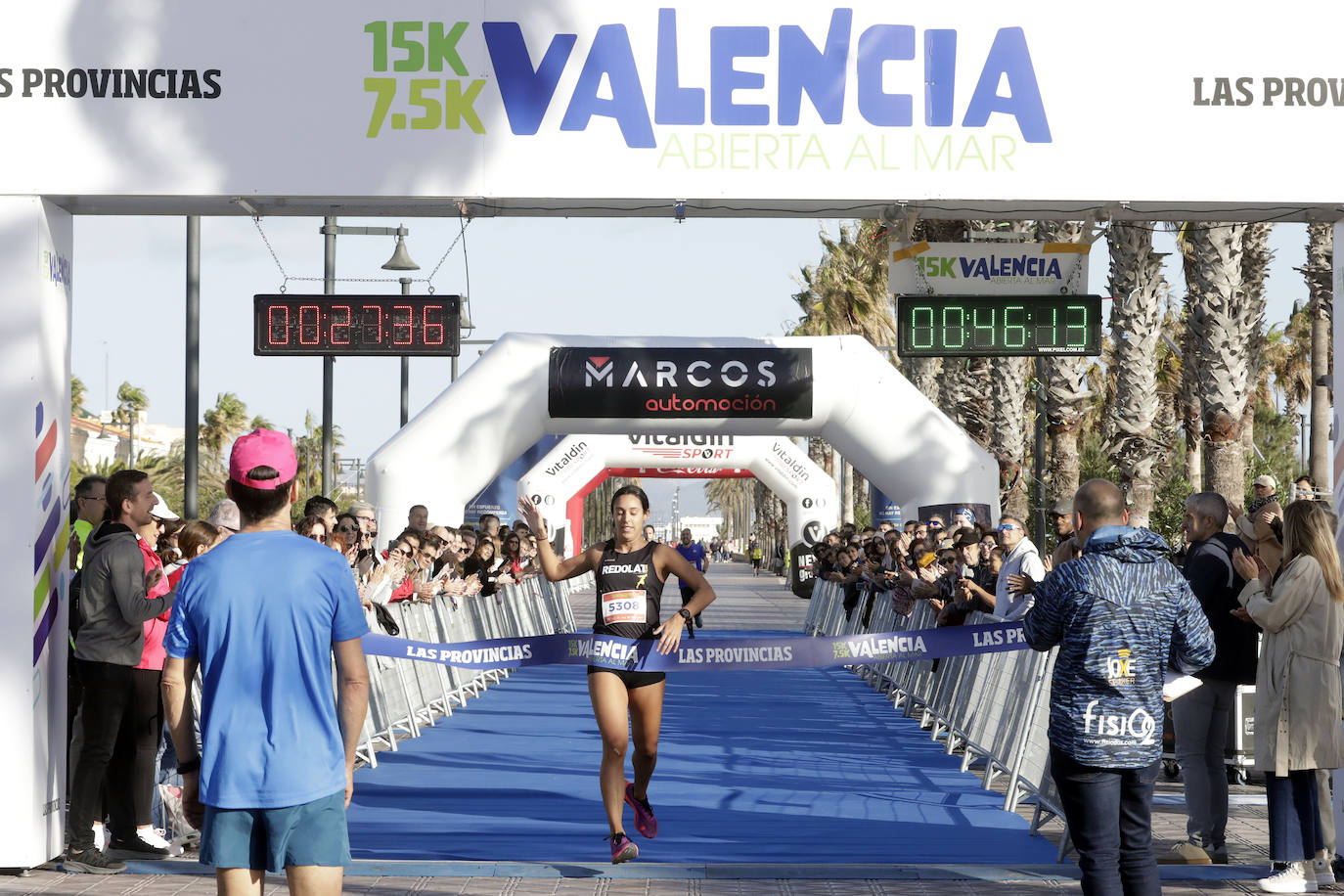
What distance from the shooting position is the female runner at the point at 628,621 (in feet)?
26.3

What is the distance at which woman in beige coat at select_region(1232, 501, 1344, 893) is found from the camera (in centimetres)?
732

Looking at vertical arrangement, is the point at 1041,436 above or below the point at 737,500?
above

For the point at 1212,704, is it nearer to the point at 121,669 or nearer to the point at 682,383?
the point at 121,669

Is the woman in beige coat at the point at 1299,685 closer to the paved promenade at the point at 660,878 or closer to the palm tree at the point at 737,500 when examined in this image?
the paved promenade at the point at 660,878

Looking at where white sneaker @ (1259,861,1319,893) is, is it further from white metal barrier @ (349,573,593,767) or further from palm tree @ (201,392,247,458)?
palm tree @ (201,392,247,458)

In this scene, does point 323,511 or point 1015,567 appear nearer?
point 1015,567

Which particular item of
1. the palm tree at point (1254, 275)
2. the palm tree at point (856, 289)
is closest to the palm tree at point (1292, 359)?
the palm tree at point (856, 289)

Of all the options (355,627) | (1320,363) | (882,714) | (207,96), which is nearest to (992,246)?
(882,714)

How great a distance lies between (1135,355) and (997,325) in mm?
8789

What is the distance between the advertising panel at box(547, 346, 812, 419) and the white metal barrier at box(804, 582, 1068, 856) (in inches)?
163

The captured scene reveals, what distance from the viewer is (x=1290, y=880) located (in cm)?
740

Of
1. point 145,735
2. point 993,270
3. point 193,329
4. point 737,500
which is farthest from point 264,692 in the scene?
point 737,500

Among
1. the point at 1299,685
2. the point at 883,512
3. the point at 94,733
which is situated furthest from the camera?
the point at 883,512

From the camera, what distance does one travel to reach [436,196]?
26.6 ft
